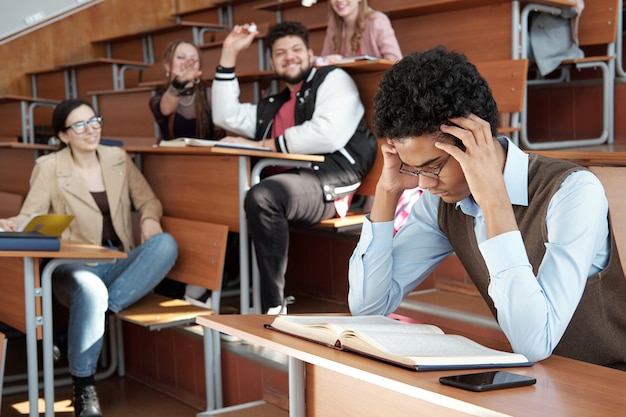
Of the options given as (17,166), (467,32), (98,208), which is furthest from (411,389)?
(17,166)

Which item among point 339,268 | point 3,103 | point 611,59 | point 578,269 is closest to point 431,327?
point 578,269

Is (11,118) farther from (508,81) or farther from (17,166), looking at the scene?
(508,81)

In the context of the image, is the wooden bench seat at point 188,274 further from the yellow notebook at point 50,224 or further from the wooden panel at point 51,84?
Result: the wooden panel at point 51,84

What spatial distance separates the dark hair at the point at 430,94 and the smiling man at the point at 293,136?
1435 millimetres

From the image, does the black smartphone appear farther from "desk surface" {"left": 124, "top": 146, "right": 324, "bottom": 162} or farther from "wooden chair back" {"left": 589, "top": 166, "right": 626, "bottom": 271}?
"desk surface" {"left": 124, "top": 146, "right": 324, "bottom": 162}

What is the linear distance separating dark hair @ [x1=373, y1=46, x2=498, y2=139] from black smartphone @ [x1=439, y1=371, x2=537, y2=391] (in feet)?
1.29

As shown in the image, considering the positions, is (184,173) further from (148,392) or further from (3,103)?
(3,103)

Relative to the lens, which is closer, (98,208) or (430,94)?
(430,94)

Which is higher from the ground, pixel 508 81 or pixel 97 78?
pixel 97 78

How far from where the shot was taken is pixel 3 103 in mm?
5340

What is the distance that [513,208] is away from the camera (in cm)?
130

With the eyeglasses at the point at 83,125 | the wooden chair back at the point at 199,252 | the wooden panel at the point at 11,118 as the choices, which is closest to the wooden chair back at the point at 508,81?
the wooden chair back at the point at 199,252

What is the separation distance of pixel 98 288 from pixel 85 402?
0.35 meters

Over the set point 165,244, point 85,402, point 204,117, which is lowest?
point 85,402
